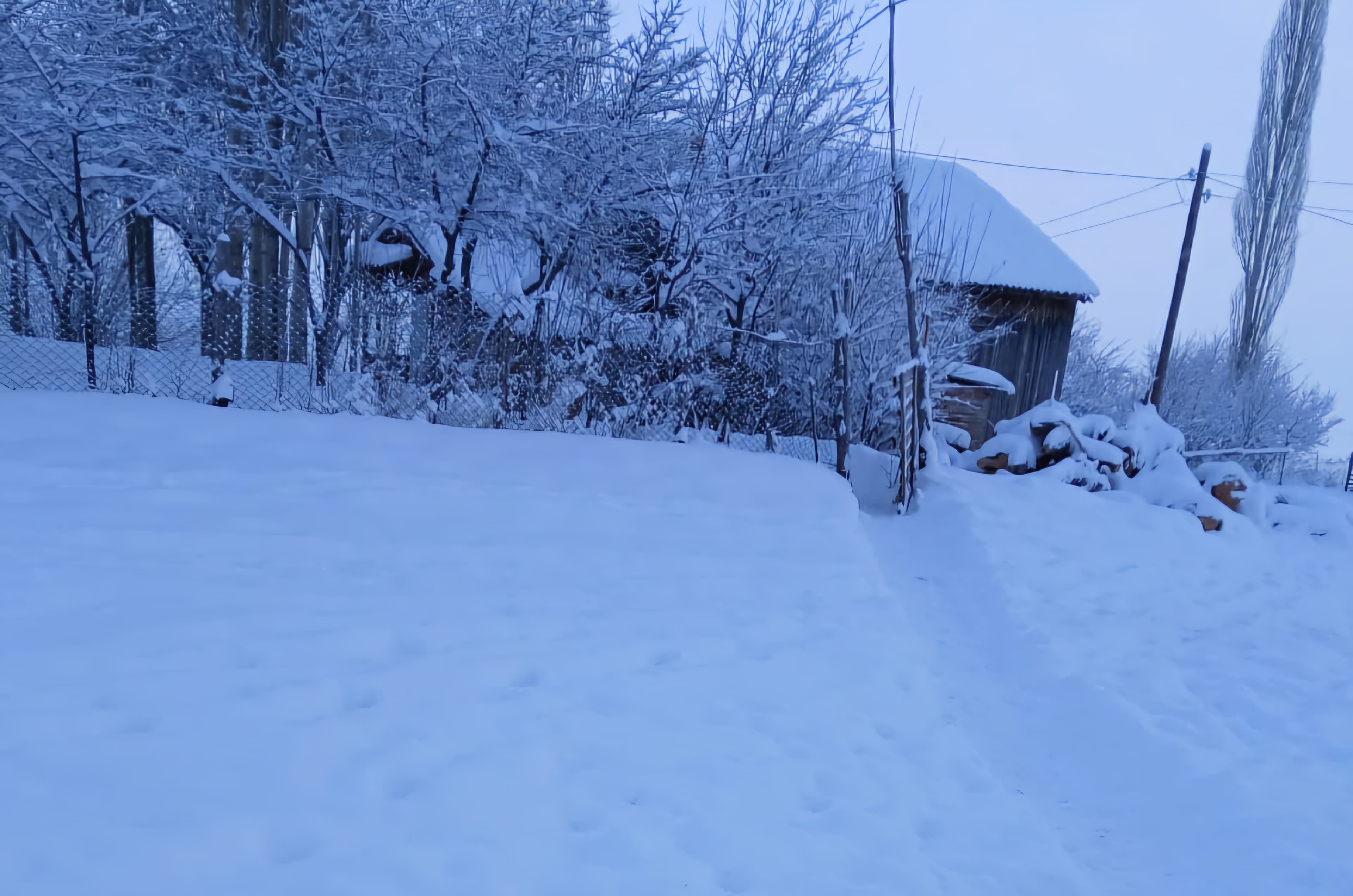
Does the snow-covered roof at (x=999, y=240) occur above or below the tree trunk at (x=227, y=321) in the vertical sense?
above

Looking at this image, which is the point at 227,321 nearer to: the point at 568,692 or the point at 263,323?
the point at 263,323

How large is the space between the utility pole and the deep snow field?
610cm

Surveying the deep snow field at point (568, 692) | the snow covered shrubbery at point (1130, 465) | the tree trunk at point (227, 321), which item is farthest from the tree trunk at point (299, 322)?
the snow covered shrubbery at point (1130, 465)

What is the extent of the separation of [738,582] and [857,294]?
4631mm

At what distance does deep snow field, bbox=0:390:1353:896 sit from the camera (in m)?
2.41

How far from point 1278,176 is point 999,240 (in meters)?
12.1

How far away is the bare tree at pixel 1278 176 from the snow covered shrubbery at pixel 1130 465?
14821mm

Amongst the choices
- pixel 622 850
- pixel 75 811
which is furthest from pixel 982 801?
pixel 75 811

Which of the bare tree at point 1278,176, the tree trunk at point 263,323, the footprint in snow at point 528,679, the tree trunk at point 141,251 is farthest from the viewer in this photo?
the bare tree at point 1278,176

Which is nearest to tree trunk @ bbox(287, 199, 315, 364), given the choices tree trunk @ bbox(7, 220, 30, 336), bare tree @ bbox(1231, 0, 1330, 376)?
tree trunk @ bbox(7, 220, 30, 336)

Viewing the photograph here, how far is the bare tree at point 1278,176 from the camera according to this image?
841 inches

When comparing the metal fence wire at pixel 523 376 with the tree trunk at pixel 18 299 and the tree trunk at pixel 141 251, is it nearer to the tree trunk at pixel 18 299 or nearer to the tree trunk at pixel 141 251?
the tree trunk at pixel 18 299

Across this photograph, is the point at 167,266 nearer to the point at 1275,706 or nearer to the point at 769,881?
the point at 769,881

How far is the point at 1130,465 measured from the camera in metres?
8.90
